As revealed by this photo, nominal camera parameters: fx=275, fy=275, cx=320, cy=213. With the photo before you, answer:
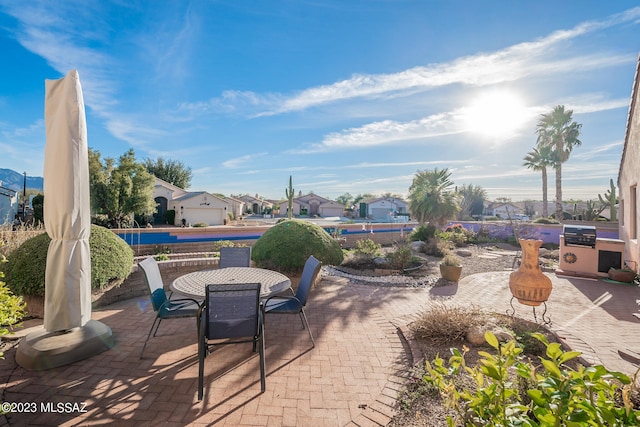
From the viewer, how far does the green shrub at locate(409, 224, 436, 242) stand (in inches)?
583

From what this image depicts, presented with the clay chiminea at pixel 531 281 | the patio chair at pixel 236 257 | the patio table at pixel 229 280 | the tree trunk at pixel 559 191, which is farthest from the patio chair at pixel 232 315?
the tree trunk at pixel 559 191

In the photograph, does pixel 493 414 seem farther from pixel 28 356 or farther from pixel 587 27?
pixel 587 27

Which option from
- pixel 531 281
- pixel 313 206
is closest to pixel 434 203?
pixel 531 281

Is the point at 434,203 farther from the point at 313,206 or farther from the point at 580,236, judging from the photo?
the point at 313,206

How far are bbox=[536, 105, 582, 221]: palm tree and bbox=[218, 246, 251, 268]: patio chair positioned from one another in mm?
30097

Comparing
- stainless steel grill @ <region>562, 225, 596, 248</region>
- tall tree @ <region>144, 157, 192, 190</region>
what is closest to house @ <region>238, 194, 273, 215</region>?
tall tree @ <region>144, 157, 192, 190</region>

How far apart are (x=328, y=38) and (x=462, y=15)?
3.75 m

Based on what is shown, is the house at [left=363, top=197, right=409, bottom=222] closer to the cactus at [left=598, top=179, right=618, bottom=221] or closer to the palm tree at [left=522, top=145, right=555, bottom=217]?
the palm tree at [left=522, top=145, right=555, bottom=217]

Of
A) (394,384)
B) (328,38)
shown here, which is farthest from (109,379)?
(328,38)

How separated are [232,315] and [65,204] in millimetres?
2093

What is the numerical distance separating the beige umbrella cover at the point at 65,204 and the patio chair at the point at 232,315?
1.48 meters

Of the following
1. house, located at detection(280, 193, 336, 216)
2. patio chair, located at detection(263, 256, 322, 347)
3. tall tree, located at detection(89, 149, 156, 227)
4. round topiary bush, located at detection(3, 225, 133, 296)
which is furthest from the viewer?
house, located at detection(280, 193, 336, 216)

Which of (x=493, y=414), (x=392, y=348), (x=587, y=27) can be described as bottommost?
(x=392, y=348)

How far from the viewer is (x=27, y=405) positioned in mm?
2414
